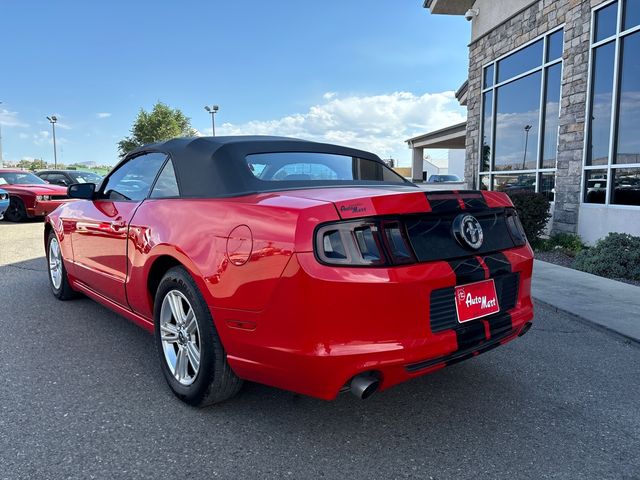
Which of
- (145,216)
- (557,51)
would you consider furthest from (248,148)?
(557,51)

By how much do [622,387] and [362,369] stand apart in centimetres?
203

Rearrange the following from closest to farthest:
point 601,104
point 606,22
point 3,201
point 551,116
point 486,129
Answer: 1. point 606,22
2. point 601,104
3. point 551,116
4. point 486,129
5. point 3,201

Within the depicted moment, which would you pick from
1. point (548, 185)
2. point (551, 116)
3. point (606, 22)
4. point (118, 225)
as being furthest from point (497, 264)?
point (551, 116)

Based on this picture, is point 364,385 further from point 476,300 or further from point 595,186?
point 595,186

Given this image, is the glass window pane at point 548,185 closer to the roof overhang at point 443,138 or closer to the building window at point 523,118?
the building window at point 523,118

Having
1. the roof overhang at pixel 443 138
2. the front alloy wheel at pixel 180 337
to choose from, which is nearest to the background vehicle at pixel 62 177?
the roof overhang at pixel 443 138

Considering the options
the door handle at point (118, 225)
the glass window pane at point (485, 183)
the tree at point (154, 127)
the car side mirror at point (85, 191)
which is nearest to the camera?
the door handle at point (118, 225)

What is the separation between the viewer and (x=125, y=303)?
3.54 meters

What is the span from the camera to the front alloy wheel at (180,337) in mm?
2797

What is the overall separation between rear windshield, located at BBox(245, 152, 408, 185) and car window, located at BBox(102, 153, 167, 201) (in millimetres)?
740

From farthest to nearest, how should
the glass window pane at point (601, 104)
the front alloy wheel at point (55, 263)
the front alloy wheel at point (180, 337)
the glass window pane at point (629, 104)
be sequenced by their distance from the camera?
the glass window pane at point (601, 104) < the glass window pane at point (629, 104) < the front alloy wheel at point (55, 263) < the front alloy wheel at point (180, 337)

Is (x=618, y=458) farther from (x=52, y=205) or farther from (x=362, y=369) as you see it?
(x=52, y=205)

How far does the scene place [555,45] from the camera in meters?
9.12

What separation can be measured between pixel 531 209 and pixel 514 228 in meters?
5.93
